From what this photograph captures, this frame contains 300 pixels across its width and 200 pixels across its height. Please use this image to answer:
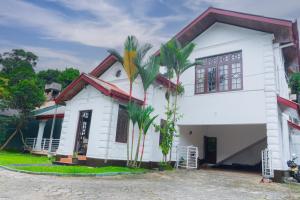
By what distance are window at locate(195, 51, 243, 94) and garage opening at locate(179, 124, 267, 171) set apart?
10.0 ft

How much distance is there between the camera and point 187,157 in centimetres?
1328

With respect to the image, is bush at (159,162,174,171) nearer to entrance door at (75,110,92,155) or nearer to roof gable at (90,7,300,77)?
entrance door at (75,110,92,155)

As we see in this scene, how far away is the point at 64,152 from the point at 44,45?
7.05 metres

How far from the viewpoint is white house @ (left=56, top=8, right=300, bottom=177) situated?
10.5m

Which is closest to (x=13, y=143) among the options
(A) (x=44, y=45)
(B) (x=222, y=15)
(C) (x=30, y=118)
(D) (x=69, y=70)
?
(C) (x=30, y=118)

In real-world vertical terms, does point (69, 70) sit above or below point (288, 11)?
above

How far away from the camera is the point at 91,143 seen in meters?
10.5

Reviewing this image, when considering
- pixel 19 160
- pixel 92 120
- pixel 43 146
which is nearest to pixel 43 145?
pixel 43 146

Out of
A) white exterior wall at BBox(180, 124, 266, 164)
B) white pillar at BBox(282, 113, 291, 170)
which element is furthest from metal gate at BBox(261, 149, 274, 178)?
white exterior wall at BBox(180, 124, 266, 164)

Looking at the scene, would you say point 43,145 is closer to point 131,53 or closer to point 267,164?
point 131,53

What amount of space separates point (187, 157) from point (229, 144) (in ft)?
13.9

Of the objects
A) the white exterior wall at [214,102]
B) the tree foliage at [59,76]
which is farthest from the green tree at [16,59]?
the white exterior wall at [214,102]

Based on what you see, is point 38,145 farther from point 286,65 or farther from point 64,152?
point 286,65

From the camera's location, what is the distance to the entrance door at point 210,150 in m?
16.5
